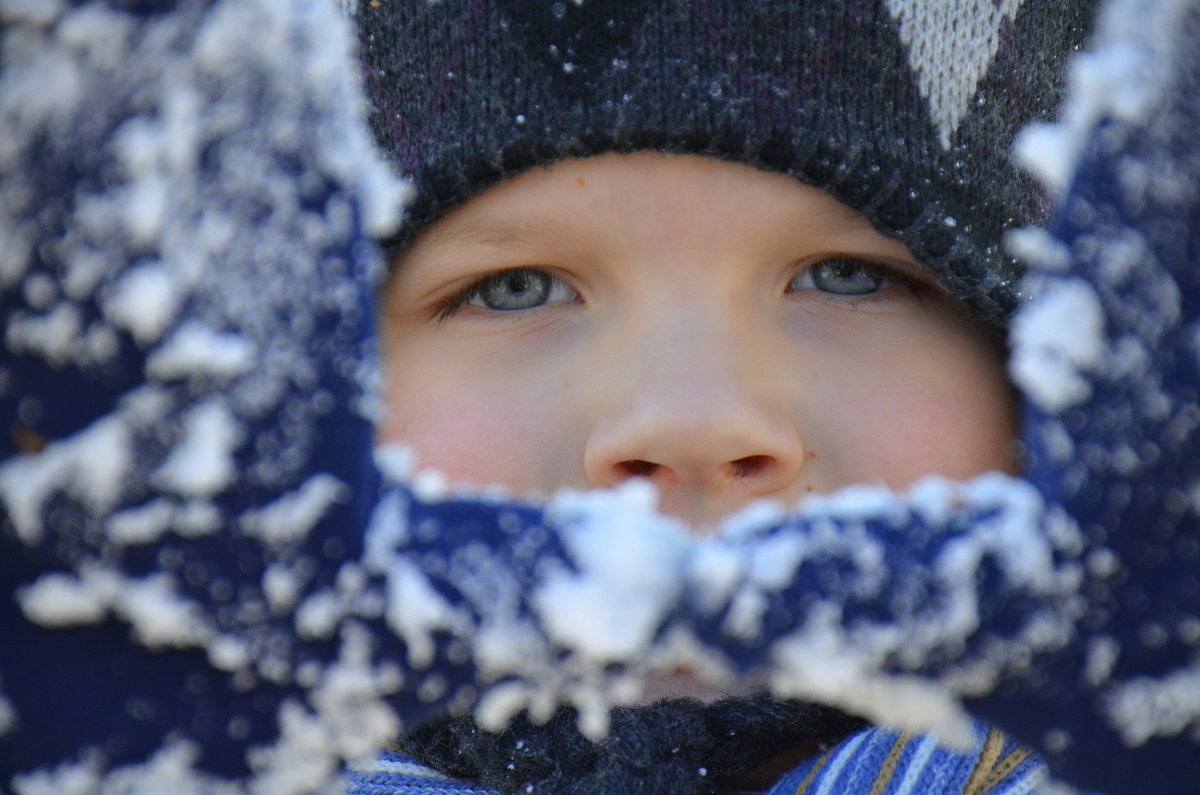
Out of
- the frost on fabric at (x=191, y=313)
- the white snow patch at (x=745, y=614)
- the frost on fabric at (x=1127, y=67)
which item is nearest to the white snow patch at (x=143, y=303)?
the frost on fabric at (x=191, y=313)

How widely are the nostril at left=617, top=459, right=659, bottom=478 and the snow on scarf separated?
329 millimetres

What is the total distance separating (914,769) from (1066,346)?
1.56 ft

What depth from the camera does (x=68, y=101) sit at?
15.2 inches

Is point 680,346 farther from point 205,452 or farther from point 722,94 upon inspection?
point 205,452

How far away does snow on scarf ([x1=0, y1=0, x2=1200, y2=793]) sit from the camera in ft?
1.25

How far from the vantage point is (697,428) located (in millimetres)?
716

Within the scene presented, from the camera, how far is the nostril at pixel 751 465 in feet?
→ 2.42

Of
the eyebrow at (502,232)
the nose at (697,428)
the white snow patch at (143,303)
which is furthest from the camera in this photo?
the eyebrow at (502,232)

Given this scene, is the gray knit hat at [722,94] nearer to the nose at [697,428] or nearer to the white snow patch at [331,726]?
the nose at [697,428]

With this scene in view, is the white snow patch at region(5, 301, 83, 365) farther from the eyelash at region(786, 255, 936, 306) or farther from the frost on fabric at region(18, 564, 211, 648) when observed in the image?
the eyelash at region(786, 255, 936, 306)

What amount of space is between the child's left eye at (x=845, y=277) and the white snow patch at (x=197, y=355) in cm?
57

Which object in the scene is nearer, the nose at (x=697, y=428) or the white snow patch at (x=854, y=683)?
the white snow patch at (x=854, y=683)

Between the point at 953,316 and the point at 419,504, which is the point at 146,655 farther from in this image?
the point at 953,316

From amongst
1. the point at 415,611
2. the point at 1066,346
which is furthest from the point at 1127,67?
the point at 415,611
